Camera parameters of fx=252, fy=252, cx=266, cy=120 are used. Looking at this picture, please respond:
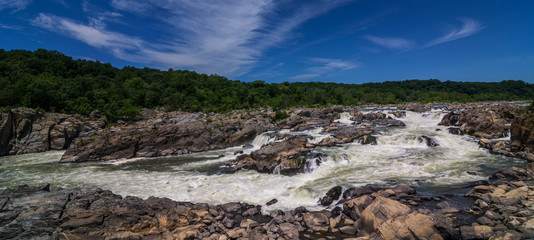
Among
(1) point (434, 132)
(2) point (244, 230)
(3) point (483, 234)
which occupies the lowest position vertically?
(2) point (244, 230)

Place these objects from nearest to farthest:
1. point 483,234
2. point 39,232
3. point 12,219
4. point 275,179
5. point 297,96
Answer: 1. point 483,234
2. point 39,232
3. point 12,219
4. point 275,179
5. point 297,96

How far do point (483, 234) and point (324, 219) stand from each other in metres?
4.44

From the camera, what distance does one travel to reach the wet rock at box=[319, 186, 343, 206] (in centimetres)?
1079

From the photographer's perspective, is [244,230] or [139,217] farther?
[139,217]

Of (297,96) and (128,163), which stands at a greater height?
(297,96)

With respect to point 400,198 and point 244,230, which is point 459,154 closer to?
point 400,198

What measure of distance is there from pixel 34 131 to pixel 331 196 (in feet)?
99.9

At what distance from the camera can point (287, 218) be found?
9.20 meters

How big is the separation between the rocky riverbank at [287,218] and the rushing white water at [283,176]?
148 centimetres

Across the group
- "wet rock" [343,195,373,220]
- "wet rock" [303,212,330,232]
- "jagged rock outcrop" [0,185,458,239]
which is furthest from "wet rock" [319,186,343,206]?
"wet rock" [303,212,330,232]

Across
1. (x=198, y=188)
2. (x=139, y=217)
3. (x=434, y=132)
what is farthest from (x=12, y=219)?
(x=434, y=132)

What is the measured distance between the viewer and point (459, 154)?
673 inches

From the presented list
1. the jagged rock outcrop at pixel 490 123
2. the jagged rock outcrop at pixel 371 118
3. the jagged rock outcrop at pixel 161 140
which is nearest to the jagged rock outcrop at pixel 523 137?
the jagged rock outcrop at pixel 490 123

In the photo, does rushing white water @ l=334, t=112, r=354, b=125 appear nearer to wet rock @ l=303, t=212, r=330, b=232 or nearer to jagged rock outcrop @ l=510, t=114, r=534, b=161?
jagged rock outcrop @ l=510, t=114, r=534, b=161
